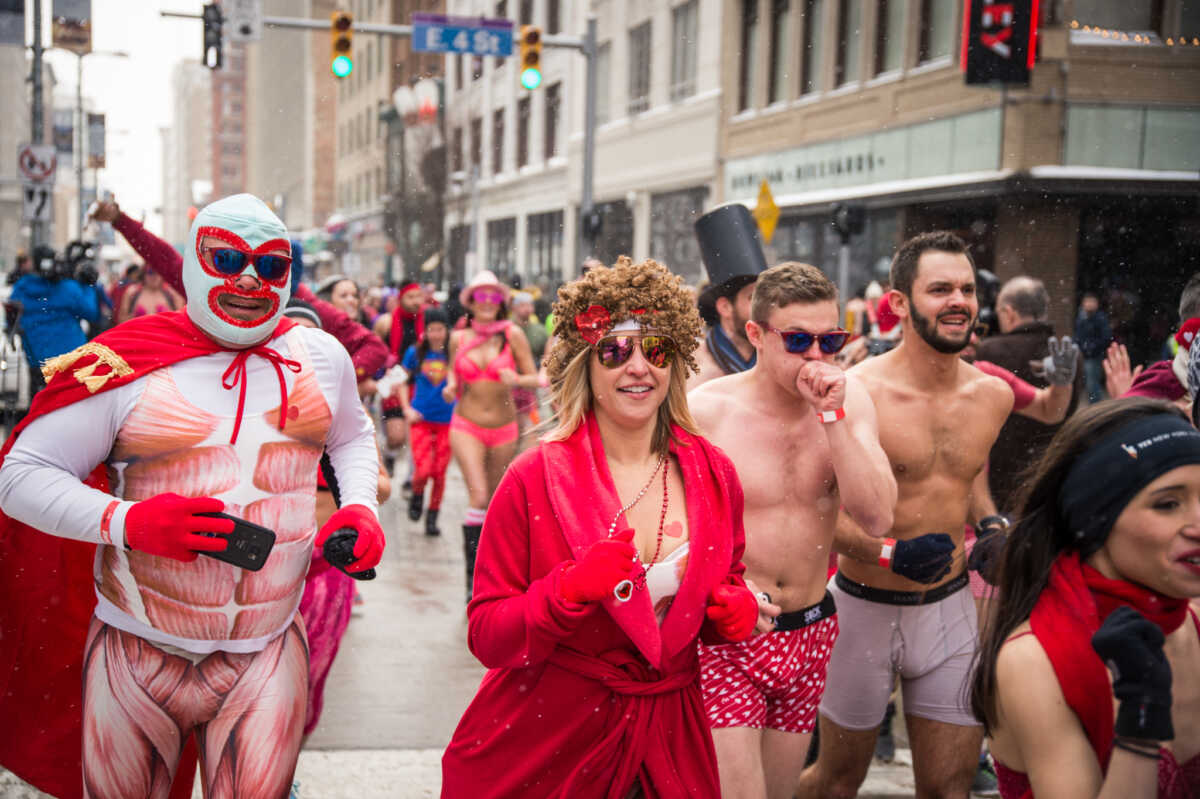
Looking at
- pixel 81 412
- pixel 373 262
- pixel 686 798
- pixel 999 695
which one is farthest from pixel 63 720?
pixel 373 262

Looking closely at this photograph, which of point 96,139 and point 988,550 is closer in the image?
point 988,550

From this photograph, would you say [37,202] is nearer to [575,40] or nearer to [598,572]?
[575,40]

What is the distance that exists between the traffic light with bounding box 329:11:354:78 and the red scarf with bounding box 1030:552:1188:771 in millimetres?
15542

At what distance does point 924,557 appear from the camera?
389cm

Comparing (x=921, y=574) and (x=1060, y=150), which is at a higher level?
(x=1060, y=150)

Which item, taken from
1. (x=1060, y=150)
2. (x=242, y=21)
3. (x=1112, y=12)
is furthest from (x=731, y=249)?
(x=1112, y=12)

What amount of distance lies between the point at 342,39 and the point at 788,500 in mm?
14515

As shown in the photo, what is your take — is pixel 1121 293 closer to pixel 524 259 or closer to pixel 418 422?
pixel 418 422

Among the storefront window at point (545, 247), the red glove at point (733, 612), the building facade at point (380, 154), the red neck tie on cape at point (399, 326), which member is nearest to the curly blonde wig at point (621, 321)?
the red glove at point (733, 612)

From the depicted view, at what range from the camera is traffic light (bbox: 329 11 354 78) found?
640 inches

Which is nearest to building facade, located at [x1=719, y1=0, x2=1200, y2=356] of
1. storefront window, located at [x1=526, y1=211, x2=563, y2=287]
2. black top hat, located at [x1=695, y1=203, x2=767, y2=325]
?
storefront window, located at [x1=526, y1=211, x2=563, y2=287]

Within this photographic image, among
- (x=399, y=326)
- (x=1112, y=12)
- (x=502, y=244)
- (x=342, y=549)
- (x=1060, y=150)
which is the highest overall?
(x=1112, y=12)

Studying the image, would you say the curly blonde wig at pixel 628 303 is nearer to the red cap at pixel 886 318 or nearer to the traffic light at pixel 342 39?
the red cap at pixel 886 318

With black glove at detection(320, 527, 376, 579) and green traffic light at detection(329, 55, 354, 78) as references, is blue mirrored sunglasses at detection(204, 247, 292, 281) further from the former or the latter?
green traffic light at detection(329, 55, 354, 78)
